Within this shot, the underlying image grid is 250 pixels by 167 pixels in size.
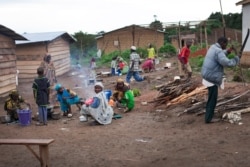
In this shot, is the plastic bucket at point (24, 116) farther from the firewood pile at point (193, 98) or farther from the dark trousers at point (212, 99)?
the dark trousers at point (212, 99)

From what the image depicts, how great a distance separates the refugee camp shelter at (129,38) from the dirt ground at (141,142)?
28995mm

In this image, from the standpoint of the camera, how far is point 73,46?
40688 mm

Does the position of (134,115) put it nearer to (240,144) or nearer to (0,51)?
(240,144)

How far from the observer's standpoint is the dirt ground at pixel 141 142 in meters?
6.03

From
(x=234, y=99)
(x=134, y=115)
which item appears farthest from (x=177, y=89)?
(x=234, y=99)

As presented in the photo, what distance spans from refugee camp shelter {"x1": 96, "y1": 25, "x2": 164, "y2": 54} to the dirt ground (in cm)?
2899

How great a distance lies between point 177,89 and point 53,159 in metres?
5.64

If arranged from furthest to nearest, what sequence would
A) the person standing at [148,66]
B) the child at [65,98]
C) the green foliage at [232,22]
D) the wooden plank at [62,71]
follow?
the green foliage at [232,22], the wooden plank at [62,71], the person standing at [148,66], the child at [65,98]

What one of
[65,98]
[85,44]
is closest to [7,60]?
[65,98]

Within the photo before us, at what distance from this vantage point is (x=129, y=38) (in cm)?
3956

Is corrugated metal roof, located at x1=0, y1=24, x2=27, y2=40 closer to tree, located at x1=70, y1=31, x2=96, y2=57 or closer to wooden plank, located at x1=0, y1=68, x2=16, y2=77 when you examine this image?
wooden plank, located at x1=0, y1=68, x2=16, y2=77

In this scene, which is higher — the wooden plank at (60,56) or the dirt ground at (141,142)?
the wooden plank at (60,56)

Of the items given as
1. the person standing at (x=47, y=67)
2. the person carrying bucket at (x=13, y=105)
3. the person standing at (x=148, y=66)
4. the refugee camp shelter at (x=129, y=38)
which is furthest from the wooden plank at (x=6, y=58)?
the refugee camp shelter at (x=129, y=38)

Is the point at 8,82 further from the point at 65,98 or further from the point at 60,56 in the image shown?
the point at 60,56
